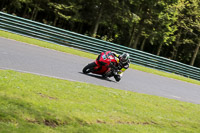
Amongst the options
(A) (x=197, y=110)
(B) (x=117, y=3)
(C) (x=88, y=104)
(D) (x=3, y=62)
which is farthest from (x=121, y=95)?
(B) (x=117, y=3)

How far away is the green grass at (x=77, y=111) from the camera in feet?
17.2

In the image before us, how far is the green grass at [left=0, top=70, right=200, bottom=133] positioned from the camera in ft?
17.2

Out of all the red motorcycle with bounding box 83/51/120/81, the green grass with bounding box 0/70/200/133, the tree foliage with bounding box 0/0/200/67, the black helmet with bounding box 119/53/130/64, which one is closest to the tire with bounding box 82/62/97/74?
the red motorcycle with bounding box 83/51/120/81

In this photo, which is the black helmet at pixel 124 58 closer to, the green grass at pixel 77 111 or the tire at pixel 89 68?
the tire at pixel 89 68

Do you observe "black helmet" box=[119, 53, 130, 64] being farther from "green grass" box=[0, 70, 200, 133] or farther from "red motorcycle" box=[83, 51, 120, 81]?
"green grass" box=[0, 70, 200, 133]

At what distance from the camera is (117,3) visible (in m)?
33.2

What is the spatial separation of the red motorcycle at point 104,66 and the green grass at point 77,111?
2.40 m

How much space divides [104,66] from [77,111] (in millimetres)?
5504

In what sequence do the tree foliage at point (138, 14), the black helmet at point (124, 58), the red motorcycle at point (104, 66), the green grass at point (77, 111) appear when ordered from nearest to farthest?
the green grass at point (77, 111) < the red motorcycle at point (104, 66) < the black helmet at point (124, 58) < the tree foliage at point (138, 14)

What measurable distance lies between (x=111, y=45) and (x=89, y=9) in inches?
705

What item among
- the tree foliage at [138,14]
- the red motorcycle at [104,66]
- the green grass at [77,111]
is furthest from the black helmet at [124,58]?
the tree foliage at [138,14]

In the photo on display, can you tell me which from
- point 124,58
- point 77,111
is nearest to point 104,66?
point 124,58

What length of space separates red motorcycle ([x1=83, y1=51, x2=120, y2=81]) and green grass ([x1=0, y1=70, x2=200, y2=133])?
240 cm

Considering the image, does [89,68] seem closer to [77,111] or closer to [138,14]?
[77,111]
